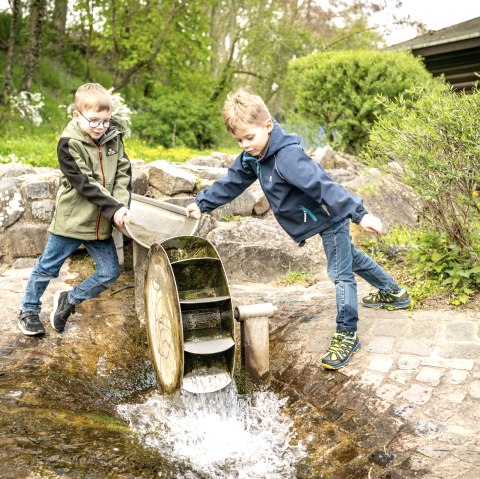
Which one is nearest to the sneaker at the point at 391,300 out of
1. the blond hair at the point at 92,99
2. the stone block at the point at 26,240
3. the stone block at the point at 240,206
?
the stone block at the point at 240,206

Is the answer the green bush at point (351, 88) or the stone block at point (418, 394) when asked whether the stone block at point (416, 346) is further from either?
the green bush at point (351, 88)

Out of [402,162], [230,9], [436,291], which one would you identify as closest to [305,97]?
[402,162]

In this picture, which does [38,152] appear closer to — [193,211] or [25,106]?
[25,106]

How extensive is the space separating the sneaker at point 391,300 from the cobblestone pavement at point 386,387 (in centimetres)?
7

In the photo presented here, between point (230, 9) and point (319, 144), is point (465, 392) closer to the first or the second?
point (319, 144)

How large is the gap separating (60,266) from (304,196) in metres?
1.82

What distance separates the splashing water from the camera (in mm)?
3043

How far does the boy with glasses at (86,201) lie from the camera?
3721mm

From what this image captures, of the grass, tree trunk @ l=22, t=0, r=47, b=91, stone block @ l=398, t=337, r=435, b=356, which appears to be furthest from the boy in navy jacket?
tree trunk @ l=22, t=0, r=47, b=91

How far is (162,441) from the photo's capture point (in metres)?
3.24

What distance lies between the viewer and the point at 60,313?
4.12 m

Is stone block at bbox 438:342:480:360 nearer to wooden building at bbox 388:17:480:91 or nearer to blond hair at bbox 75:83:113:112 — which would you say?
blond hair at bbox 75:83:113:112

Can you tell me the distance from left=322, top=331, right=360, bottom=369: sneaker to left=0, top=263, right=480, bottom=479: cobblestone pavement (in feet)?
0.16

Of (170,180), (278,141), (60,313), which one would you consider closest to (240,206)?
(170,180)
